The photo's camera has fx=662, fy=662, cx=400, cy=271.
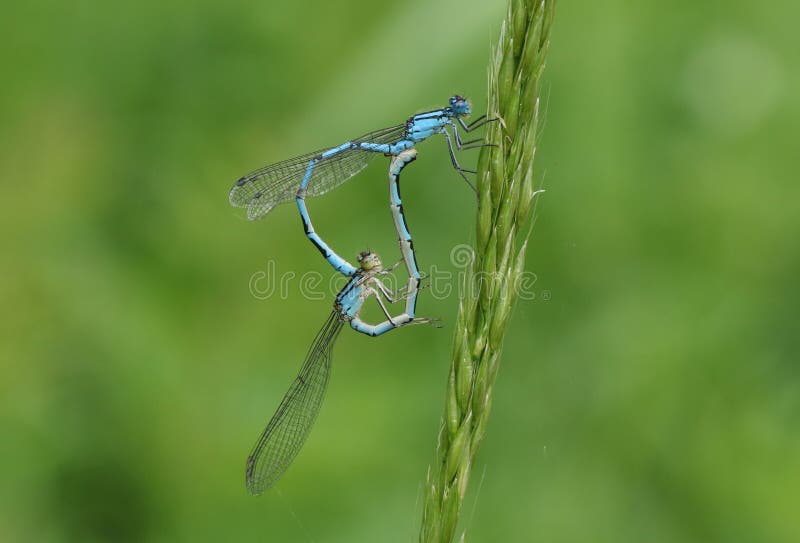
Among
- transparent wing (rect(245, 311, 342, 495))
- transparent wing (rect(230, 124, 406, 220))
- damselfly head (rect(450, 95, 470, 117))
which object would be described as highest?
damselfly head (rect(450, 95, 470, 117))

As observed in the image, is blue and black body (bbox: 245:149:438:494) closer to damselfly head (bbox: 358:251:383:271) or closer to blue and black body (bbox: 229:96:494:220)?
damselfly head (bbox: 358:251:383:271)

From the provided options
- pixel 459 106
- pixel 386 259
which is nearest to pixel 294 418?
pixel 386 259

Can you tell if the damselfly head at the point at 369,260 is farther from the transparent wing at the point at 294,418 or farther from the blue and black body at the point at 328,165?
the blue and black body at the point at 328,165

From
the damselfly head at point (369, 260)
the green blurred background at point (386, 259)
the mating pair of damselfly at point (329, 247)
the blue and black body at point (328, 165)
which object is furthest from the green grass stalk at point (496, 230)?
the damselfly head at point (369, 260)

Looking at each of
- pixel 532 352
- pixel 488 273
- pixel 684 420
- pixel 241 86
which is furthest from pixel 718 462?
pixel 241 86

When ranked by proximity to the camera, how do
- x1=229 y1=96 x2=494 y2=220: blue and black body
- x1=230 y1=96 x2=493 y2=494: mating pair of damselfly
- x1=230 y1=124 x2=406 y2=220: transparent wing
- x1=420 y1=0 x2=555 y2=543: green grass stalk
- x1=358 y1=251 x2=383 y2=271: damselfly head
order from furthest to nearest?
x1=230 y1=124 x2=406 y2=220: transparent wing
x1=358 y1=251 x2=383 y2=271: damselfly head
x1=229 y1=96 x2=494 y2=220: blue and black body
x1=230 y1=96 x2=493 y2=494: mating pair of damselfly
x1=420 y1=0 x2=555 y2=543: green grass stalk

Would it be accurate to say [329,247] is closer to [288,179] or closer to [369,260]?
[369,260]

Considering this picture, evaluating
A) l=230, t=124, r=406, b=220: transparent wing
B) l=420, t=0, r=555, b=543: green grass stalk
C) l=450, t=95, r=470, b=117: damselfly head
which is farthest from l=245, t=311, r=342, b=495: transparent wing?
l=420, t=0, r=555, b=543: green grass stalk
